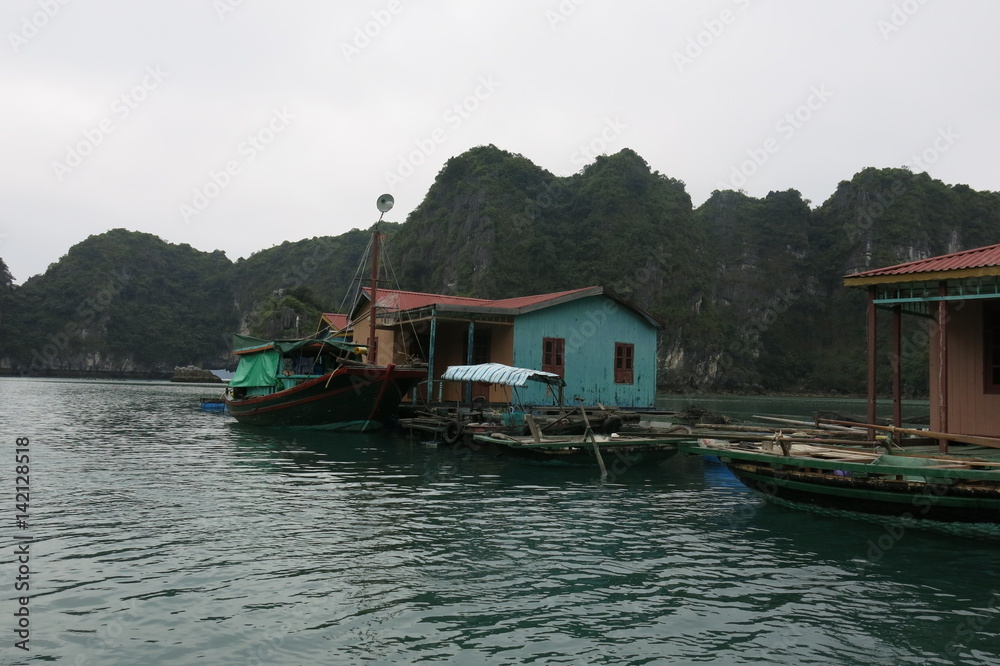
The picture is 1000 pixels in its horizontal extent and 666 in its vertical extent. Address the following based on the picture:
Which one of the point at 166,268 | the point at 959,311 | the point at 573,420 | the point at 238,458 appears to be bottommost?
the point at 238,458

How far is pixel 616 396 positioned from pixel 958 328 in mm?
13495

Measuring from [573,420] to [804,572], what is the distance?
1025 centimetres

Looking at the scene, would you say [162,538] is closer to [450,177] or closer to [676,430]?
[676,430]

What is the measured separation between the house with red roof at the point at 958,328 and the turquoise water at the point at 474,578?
11.8 feet

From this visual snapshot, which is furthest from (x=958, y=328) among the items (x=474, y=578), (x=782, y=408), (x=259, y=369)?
(x=782, y=408)

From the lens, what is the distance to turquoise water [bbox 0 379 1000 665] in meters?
5.61

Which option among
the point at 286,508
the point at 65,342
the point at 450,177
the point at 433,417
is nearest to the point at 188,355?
the point at 65,342

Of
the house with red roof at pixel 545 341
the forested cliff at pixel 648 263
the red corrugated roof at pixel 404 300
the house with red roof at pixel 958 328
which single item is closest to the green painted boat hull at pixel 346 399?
the house with red roof at pixel 545 341

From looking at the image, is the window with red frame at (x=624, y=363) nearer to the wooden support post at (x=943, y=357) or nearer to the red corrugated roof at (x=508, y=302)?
the red corrugated roof at (x=508, y=302)

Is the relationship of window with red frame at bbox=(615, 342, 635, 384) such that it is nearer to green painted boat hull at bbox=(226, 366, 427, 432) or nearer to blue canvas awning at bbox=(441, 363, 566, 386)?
blue canvas awning at bbox=(441, 363, 566, 386)

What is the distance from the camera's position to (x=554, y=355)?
77.7 ft

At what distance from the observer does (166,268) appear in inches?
4887

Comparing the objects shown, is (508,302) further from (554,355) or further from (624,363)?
(624,363)

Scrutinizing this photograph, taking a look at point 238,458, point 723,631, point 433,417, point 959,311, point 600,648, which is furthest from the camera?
point 433,417
